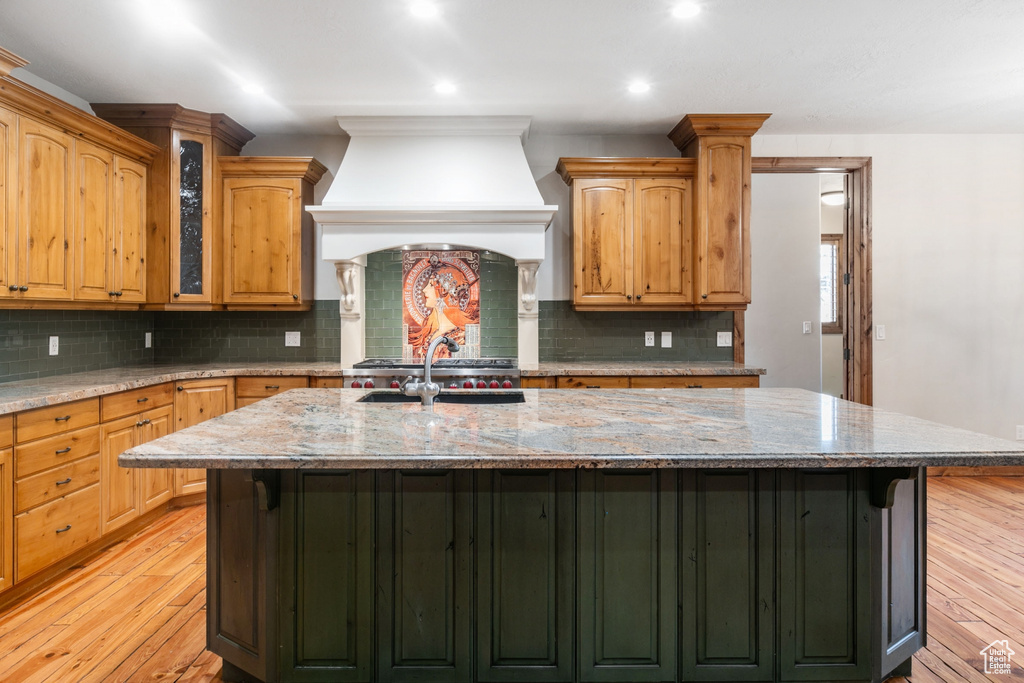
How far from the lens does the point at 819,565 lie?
71.6 inches

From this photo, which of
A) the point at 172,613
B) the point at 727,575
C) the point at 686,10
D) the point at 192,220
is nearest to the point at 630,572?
the point at 727,575

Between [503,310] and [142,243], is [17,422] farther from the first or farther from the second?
[503,310]

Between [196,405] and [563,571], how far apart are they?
298 centimetres

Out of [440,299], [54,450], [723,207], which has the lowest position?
[54,450]

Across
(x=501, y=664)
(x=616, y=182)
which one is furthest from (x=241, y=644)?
(x=616, y=182)

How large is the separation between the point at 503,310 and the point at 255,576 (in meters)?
3.03

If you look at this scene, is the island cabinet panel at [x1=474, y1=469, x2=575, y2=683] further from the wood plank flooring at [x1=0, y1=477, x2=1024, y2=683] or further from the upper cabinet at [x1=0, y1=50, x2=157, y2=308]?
the upper cabinet at [x1=0, y1=50, x2=157, y2=308]

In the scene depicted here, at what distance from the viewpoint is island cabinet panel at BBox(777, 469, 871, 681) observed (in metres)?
1.81

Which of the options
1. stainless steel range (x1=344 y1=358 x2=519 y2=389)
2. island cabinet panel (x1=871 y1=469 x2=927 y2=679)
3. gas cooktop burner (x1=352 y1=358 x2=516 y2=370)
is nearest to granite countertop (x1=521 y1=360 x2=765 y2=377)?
stainless steel range (x1=344 y1=358 x2=519 y2=389)

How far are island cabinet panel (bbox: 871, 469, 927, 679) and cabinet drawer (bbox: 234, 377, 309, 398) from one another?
3339mm

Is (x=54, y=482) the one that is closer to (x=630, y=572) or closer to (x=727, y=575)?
(x=630, y=572)

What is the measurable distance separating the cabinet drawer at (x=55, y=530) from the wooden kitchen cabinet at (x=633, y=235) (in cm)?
314

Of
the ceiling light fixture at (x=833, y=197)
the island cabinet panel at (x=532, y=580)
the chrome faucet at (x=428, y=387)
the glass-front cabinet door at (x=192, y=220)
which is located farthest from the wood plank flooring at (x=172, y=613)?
the ceiling light fixture at (x=833, y=197)

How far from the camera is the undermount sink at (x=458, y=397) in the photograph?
104 inches
